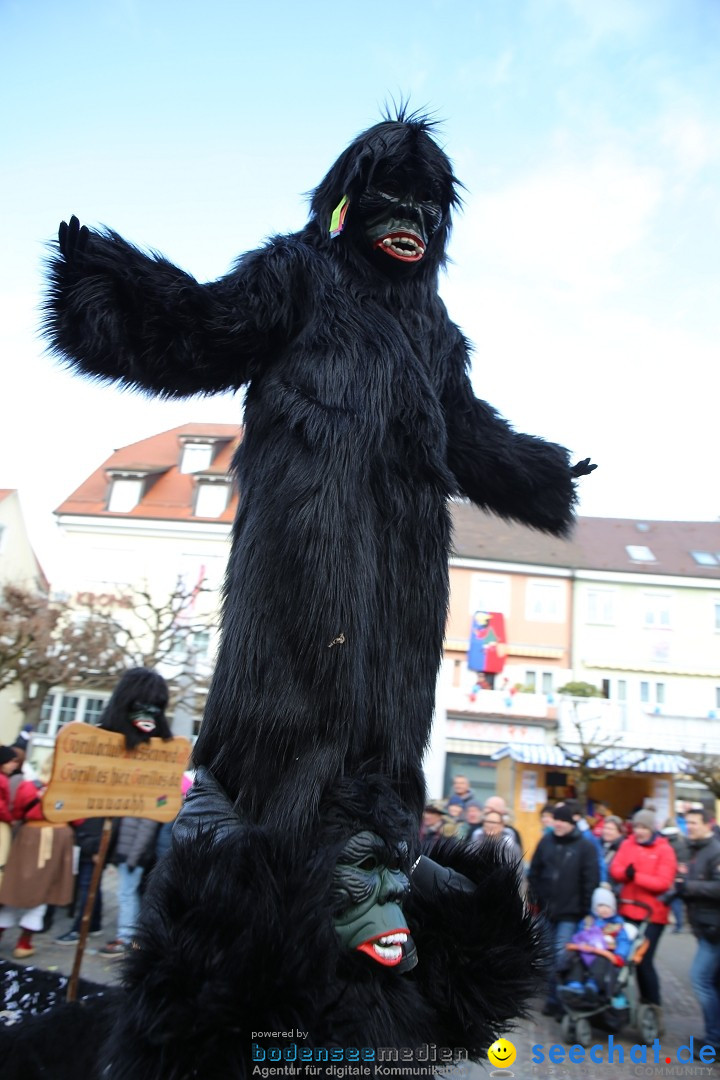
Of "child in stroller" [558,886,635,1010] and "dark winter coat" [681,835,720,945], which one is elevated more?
"dark winter coat" [681,835,720,945]

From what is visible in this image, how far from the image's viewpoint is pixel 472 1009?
1645 millimetres

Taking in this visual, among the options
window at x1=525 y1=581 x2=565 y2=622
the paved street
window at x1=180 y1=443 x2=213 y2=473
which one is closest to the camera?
the paved street

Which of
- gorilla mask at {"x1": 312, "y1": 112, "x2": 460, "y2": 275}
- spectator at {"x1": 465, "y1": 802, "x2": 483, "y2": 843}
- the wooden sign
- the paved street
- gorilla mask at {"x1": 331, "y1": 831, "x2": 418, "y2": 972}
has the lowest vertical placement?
the paved street

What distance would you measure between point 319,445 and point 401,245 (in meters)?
0.59

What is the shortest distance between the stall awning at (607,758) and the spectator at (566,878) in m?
16.6

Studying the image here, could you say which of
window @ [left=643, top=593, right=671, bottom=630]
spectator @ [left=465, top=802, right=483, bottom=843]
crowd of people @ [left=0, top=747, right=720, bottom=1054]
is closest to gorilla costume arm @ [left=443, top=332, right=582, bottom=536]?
crowd of people @ [left=0, top=747, right=720, bottom=1054]

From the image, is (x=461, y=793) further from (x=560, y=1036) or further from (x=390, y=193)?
(x=390, y=193)

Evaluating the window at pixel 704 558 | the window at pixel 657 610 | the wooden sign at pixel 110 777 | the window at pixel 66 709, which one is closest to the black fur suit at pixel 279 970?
the wooden sign at pixel 110 777

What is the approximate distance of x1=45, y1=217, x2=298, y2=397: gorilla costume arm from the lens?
63.8 inches

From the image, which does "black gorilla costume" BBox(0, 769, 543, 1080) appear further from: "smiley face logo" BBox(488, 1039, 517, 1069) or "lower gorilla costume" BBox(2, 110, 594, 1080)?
"smiley face logo" BBox(488, 1039, 517, 1069)

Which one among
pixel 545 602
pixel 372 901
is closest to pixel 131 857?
pixel 372 901

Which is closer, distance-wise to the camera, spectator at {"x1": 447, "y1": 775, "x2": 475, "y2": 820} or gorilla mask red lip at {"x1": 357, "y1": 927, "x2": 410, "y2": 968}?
gorilla mask red lip at {"x1": 357, "y1": 927, "x2": 410, "y2": 968}

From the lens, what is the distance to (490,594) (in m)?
27.8

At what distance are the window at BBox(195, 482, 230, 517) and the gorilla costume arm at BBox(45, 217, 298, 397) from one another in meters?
26.2
